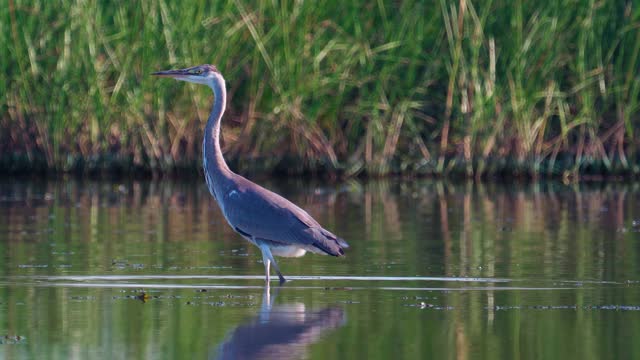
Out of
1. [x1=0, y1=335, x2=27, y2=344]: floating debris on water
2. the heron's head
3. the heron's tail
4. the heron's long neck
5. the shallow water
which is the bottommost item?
the shallow water

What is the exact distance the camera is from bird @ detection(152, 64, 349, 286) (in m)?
9.99

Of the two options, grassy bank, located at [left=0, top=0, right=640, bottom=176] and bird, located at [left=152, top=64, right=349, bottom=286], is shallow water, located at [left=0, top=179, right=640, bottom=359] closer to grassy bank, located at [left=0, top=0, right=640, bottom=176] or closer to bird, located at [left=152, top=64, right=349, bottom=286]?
bird, located at [left=152, top=64, right=349, bottom=286]

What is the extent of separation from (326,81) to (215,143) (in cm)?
833

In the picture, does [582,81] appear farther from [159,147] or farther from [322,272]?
[322,272]

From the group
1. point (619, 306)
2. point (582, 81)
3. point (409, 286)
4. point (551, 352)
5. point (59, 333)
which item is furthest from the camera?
point (582, 81)

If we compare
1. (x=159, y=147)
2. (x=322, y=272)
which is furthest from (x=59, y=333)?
(x=159, y=147)

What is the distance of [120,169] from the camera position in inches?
791

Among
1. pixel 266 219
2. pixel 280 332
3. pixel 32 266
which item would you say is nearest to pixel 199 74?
pixel 266 219

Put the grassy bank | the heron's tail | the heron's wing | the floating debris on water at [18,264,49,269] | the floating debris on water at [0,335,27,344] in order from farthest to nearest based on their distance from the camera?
the grassy bank, the floating debris on water at [18,264,49,269], the heron's wing, the heron's tail, the floating debris on water at [0,335,27,344]

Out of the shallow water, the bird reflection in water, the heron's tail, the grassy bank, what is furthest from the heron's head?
the grassy bank

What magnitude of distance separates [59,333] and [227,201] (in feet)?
8.52

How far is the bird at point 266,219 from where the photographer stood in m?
9.99

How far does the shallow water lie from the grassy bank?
174 cm

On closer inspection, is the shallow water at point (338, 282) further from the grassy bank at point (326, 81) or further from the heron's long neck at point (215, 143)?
the grassy bank at point (326, 81)
